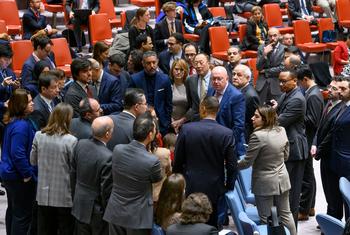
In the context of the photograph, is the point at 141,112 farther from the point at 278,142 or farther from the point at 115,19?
the point at 115,19

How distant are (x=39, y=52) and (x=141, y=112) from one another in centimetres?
246

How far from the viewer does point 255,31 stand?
12.4 metres

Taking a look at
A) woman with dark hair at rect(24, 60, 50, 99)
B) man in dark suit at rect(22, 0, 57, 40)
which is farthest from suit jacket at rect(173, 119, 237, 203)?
man in dark suit at rect(22, 0, 57, 40)

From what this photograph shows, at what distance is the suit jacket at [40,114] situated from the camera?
7.10 m

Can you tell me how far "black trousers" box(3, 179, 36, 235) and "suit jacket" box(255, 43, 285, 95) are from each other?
404 cm

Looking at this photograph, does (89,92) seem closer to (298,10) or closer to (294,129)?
(294,129)

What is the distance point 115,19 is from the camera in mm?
13594

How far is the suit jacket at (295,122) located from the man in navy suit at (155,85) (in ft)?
4.27

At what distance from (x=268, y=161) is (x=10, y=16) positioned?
22.5 feet

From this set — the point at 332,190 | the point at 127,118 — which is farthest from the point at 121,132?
the point at 332,190

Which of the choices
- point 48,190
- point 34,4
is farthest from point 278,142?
point 34,4

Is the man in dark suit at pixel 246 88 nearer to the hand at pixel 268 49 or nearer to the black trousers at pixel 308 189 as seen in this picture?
the black trousers at pixel 308 189

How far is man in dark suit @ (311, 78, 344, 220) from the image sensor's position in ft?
24.4

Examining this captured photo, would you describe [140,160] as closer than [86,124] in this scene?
Yes
